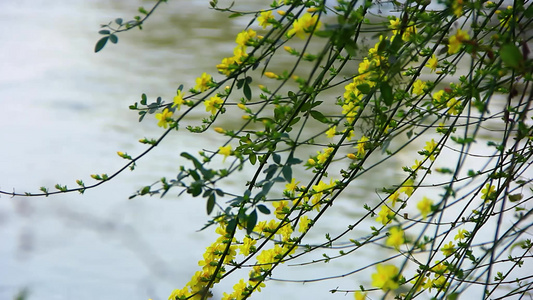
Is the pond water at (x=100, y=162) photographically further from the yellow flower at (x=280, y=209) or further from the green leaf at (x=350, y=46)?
the green leaf at (x=350, y=46)

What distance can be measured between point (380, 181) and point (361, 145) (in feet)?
4.07

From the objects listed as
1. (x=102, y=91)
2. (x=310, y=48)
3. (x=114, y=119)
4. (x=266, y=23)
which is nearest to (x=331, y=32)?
(x=266, y=23)

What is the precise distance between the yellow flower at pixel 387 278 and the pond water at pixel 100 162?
1.20m

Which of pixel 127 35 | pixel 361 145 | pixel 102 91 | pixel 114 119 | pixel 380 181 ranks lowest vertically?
pixel 361 145

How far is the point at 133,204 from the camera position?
2.13 m

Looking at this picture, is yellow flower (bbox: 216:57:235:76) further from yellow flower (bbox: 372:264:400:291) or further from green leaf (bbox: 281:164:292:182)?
yellow flower (bbox: 372:264:400:291)

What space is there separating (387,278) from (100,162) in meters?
1.89

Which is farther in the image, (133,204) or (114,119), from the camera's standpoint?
(114,119)

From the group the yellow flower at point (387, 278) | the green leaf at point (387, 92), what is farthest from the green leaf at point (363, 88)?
the yellow flower at point (387, 278)

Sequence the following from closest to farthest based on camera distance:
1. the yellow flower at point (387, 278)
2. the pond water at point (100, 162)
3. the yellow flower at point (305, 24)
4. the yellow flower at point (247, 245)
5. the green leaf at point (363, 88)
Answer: the yellow flower at point (387, 278) → the yellow flower at point (305, 24) → the green leaf at point (363, 88) → the yellow flower at point (247, 245) → the pond water at point (100, 162)

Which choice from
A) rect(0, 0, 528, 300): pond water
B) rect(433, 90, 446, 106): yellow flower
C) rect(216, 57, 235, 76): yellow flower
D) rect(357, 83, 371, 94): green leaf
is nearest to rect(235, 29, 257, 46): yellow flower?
rect(216, 57, 235, 76): yellow flower

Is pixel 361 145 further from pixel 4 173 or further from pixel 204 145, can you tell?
pixel 4 173

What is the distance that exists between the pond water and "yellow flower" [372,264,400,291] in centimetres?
120

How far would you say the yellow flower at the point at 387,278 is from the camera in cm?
55
